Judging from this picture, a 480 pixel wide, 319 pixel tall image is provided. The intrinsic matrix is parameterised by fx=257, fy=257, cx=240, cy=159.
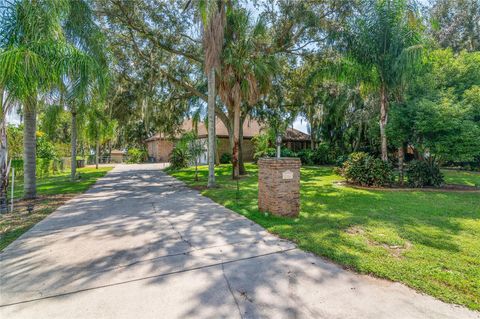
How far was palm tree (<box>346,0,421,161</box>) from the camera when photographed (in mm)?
9977

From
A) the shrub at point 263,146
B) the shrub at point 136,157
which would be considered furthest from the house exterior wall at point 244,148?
the shrub at point 136,157

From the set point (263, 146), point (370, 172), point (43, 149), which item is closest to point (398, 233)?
point (370, 172)

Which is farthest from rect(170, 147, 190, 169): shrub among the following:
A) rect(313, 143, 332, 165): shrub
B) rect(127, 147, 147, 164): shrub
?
rect(127, 147, 147, 164): shrub

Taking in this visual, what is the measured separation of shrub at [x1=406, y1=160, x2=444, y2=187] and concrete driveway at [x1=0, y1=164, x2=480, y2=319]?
28.6ft

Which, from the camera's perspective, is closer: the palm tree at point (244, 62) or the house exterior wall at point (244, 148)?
the palm tree at point (244, 62)

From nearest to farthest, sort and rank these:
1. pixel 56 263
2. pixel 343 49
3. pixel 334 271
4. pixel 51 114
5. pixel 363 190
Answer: pixel 334 271 → pixel 56 263 → pixel 363 190 → pixel 343 49 → pixel 51 114

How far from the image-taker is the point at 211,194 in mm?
9477

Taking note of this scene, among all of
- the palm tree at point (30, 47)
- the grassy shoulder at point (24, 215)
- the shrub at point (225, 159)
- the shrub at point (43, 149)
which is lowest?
the grassy shoulder at point (24, 215)

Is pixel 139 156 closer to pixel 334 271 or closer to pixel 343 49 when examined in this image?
pixel 343 49

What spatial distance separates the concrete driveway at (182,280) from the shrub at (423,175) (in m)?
8.71

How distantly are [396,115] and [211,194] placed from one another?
792 cm

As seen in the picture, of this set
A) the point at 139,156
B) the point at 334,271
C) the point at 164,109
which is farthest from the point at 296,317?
the point at 139,156

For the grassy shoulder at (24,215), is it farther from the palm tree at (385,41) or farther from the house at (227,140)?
the house at (227,140)

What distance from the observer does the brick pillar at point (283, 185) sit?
6.19 m
